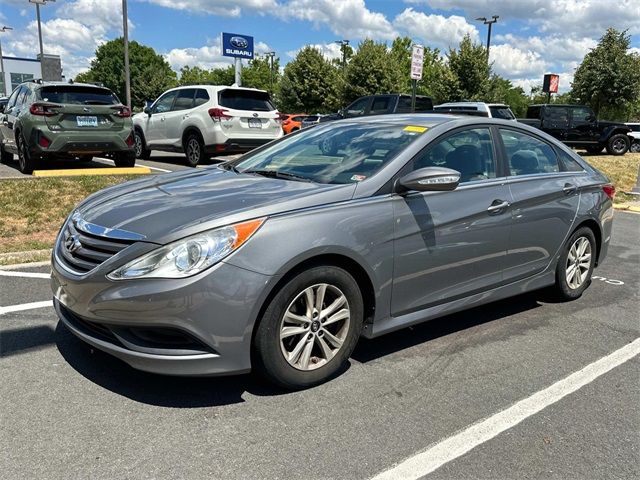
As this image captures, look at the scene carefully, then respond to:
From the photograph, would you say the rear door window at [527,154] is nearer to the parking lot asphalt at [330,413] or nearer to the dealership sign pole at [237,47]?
the parking lot asphalt at [330,413]

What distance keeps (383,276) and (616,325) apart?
236cm

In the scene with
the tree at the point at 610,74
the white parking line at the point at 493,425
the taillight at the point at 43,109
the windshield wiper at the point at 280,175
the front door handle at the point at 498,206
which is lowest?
the white parking line at the point at 493,425

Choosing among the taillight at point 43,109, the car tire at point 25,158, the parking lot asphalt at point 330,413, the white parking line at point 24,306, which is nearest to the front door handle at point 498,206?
the parking lot asphalt at point 330,413

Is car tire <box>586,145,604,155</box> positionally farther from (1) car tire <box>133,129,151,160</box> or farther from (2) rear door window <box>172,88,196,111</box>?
(1) car tire <box>133,129,151,160</box>

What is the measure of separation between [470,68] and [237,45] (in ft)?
55.8

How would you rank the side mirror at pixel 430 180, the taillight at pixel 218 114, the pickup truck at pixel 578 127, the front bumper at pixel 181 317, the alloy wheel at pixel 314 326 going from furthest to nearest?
the pickup truck at pixel 578 127 → the taillight at pixel 218 114 → the side mirror at pixel 430 180 → the alloy wheel at pixel 314 326 → the front bumper at pixel 181 317

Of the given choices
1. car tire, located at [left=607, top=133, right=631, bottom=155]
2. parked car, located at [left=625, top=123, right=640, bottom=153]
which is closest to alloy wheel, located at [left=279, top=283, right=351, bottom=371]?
car tire, located at [left=607, top=133, right=631, bottom=155]

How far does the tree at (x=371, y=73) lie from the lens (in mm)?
41969

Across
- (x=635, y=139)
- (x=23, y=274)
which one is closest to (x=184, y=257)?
(x=23, y=274)

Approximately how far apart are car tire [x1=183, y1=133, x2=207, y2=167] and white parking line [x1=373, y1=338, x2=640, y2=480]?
9780mm

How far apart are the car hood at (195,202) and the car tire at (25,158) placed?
22.6 ft

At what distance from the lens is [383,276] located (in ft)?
11.1

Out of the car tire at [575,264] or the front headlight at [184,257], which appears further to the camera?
the car tire at [575,264]

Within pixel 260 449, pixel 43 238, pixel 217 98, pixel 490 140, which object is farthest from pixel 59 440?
pixel 217 98
